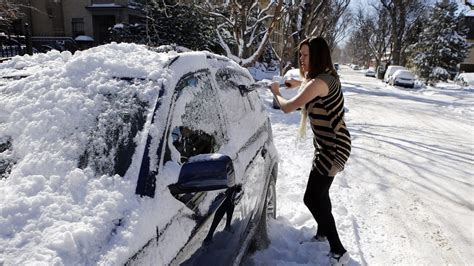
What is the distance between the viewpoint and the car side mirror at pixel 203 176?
5.57ft

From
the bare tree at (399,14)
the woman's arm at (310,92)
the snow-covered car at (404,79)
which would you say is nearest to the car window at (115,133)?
the woman's arm at (310,92)

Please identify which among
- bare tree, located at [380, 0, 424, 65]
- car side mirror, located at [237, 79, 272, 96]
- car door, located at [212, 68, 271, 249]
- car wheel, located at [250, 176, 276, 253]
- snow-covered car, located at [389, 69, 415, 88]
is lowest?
snow-covered car, located at [389, 69, 415, 88]

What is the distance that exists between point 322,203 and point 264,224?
1.74 ft

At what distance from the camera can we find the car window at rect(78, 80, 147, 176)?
173 cm

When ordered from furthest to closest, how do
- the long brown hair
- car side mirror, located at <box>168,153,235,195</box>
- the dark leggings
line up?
the dark leggings
the long brown hair
car side mirror, located at <box>168,153,235,195</box>

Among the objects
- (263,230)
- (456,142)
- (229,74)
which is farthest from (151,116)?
(456,142)

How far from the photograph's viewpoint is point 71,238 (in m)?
1.36

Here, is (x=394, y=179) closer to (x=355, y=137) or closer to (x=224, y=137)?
(x=355, y=137)

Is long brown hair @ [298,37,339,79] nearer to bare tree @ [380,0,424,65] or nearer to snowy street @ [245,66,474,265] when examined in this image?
snowy street @ [245,66,474,265]

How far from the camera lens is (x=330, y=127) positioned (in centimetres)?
310

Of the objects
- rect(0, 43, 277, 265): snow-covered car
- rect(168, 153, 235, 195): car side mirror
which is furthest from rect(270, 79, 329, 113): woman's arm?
rect(168, 153, 235, 195): car side mirror

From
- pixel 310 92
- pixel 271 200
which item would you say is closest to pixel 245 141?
pixel 310 92

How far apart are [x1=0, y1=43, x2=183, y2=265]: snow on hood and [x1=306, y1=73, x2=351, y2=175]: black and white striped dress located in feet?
4.53

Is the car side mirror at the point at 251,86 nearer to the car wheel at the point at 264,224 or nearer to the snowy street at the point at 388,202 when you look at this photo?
the car wheel at the point at 264,224
